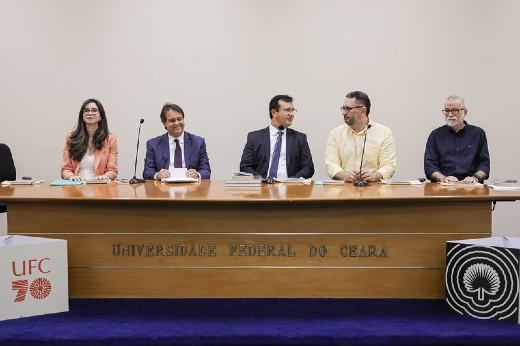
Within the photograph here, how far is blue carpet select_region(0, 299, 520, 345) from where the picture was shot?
80.1 inches

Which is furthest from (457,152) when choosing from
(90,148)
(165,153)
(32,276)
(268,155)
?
(32,276)

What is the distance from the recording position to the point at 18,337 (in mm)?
2018

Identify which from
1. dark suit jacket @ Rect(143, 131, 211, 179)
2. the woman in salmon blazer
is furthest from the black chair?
dark suit jacket @ Rect(143, 131, 211, 179)

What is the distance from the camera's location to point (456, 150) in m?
3.79

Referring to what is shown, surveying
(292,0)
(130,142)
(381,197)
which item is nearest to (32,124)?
(130,142)

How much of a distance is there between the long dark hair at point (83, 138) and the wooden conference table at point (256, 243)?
1.23m

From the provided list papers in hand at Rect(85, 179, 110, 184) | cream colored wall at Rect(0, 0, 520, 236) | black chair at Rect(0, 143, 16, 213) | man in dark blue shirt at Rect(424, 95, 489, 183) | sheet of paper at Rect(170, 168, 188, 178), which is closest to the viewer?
papers in hand at Rect(85, 179, 110, 184)

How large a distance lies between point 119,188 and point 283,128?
1.70m

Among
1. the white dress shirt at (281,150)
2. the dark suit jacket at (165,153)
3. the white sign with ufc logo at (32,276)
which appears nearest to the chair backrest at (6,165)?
the dark suit jacket at (165,153)

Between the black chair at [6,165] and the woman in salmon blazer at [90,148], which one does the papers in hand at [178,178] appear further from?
the black chair at [6,165]

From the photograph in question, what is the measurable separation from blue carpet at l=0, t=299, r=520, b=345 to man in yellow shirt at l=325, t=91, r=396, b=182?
1.43 m

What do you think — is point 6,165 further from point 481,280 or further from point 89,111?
point 481,280

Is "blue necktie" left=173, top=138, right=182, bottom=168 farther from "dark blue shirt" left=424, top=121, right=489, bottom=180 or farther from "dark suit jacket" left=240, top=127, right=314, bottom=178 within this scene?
"dark blue shirt" left=424, top=121, right=489, bottom=180

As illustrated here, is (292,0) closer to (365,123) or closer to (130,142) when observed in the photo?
(365,123)
